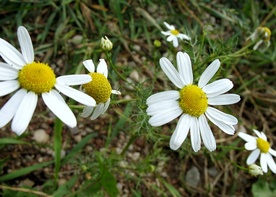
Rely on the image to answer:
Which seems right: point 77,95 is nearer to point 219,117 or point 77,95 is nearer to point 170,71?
point 170,71

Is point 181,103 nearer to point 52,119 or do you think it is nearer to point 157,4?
point 52,119

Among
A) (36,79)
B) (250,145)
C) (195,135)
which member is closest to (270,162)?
(250,145)

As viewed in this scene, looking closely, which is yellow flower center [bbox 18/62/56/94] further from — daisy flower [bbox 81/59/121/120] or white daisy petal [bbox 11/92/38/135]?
daisy flower [bbox 81/59/121/120]

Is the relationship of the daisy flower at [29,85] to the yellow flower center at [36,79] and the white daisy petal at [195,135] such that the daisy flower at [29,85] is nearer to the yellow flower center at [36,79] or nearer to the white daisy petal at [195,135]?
the yellow flower center at [36,79]

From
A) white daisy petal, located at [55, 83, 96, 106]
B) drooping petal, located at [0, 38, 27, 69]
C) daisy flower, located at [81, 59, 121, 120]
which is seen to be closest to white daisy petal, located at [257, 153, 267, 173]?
daisy flower, located at [81, 59, 121, 120]

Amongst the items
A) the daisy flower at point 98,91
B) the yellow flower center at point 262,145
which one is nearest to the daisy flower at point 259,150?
the yellow flower center at point 262,145

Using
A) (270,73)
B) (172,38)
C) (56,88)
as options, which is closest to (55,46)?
(172,38)
